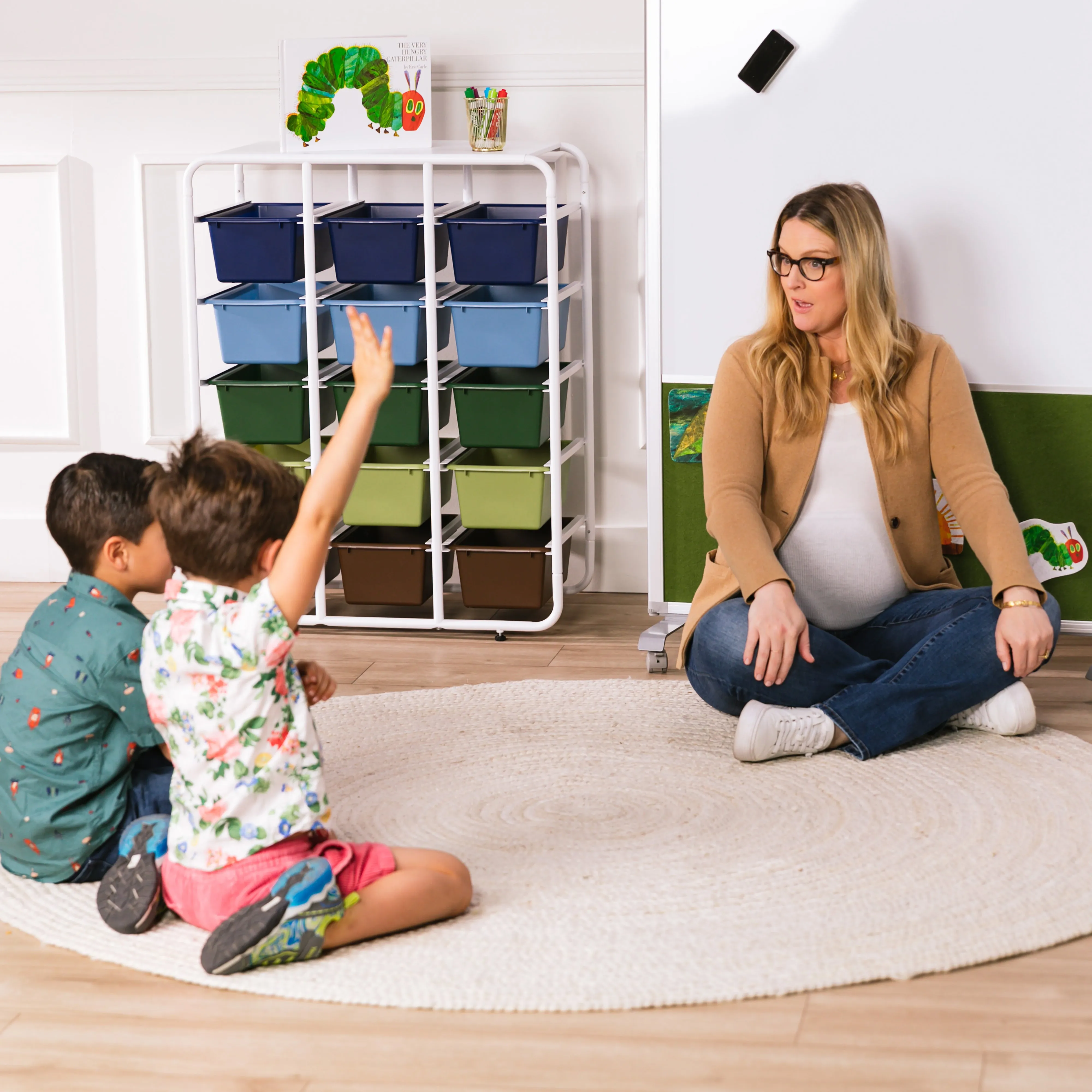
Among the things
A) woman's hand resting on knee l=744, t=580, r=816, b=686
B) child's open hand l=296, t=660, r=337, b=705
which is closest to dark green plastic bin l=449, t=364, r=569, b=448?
woman's hand resting on knee l=744, t=580, r=816, b=686

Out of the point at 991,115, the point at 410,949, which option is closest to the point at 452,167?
the point at 991,115

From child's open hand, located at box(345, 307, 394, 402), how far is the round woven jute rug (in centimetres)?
55

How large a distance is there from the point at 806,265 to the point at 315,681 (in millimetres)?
951

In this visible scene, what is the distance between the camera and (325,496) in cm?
125

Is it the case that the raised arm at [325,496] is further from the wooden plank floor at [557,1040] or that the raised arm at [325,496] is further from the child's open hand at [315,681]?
the wooden plank floor at [557,1040]

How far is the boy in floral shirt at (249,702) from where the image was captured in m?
1.28

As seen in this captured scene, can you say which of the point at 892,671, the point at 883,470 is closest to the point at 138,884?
the point at 892,671

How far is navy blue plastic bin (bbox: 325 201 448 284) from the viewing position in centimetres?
246

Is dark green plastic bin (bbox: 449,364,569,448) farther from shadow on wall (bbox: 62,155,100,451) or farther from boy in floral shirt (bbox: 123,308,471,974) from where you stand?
boy in floral shirt (bbox: 123,308,471,974)

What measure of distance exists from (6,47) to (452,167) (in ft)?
3.08

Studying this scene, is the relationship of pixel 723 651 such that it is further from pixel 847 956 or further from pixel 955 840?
pixel 847 956

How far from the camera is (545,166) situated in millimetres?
2393

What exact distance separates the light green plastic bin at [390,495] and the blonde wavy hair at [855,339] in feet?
2.55

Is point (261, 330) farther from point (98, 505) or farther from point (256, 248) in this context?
point (98, 505)
